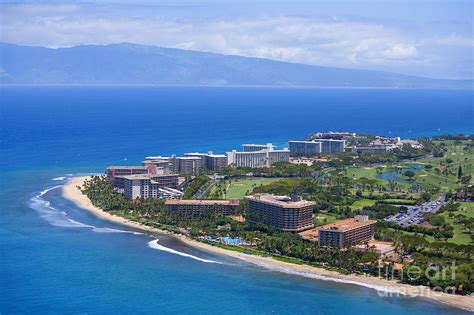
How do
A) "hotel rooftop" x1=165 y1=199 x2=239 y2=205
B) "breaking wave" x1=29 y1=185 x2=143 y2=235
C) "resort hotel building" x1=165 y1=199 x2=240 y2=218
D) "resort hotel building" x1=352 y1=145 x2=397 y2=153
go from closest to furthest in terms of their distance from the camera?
"breaking wave" x1=29 y1=185 x2=143 y2=235
"resort hotel building" x1=165 y1=199 x2=240 y2=218
"hotel rooftop" x1=165 y1=199 x2=239 y2=205
"resort hotel building" x1=352 y1=145 x2=397 y2=153

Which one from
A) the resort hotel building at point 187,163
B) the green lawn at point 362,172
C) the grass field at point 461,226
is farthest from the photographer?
the green lawn at point 362,172

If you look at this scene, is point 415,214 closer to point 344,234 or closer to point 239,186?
point 344,234

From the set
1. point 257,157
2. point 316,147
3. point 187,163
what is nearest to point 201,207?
point 187,163

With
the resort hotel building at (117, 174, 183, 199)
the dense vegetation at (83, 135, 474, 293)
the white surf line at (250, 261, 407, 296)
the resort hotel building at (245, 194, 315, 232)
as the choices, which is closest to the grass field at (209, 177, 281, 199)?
the dense vegetation at (83, 135, 474, 293)

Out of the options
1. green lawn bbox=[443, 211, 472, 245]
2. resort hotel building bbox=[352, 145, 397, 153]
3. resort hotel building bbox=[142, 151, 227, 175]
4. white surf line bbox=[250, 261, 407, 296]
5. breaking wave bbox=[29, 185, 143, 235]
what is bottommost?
white surf line bbox=[250, 261, 407, 296]

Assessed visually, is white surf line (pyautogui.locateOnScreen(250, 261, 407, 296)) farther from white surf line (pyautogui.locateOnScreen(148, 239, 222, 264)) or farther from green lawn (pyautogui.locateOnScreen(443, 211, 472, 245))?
green lawn (pyautogui.locateOnScreen(443, 211, 472, 245))

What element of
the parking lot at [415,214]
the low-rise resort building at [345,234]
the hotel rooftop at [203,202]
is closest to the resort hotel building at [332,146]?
the parking lot at [415,214]

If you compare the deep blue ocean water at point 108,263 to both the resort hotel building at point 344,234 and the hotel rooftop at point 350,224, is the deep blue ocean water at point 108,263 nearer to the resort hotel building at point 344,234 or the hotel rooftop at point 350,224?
the resort hotel building at point 344,234
